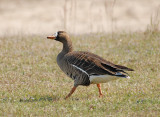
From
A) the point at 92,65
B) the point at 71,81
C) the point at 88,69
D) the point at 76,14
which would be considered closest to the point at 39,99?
the point at 88,69

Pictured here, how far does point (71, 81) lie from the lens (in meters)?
9.95

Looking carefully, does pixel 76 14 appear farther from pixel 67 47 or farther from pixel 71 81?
pixel 67 47

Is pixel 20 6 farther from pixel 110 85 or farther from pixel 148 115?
pixel 148 115

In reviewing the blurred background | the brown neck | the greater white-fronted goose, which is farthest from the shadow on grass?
the blurred background

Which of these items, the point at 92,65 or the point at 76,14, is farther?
the point at 76,14

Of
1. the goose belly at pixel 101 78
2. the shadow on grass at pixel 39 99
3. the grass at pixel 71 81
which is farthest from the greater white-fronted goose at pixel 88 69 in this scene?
the grass at pixel 71 81

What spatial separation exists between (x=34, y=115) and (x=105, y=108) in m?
1.33

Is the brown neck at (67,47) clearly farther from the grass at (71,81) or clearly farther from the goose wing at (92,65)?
the grass at (71,81)

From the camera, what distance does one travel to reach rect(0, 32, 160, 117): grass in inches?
285

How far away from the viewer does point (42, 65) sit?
35.9ft

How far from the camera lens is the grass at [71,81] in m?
7.23

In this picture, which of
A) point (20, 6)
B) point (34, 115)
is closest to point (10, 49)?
point (34, 115)

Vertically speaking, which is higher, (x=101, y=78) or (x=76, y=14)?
(x=101, y=78)

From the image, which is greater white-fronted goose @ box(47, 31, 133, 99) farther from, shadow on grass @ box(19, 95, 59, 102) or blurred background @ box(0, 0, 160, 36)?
blurred background @ box(0, 0, 160, 36)
